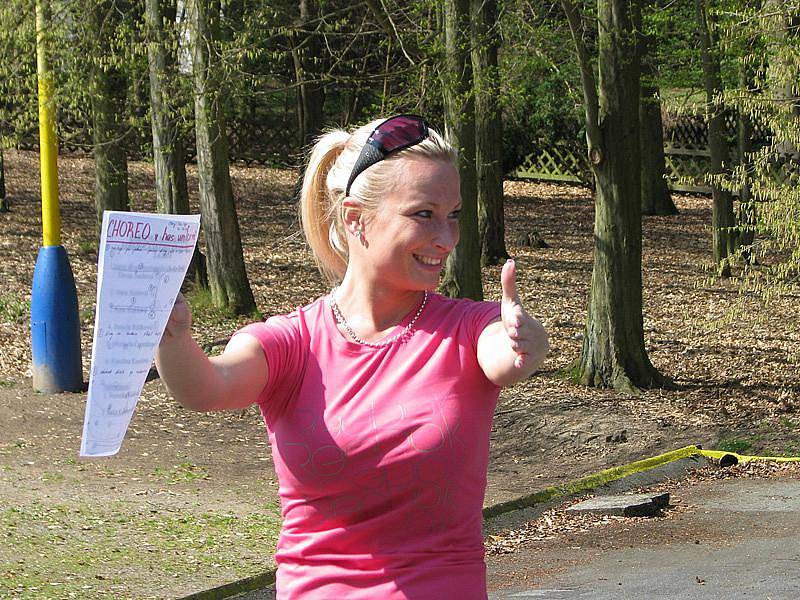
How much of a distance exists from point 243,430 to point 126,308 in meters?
8.91

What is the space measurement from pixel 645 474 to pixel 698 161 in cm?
2555

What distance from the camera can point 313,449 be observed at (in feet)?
8.54

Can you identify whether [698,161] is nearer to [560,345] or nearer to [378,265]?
[560,345]

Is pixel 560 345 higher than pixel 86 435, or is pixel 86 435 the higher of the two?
pixel 86 435

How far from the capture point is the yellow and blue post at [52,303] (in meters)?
11.5

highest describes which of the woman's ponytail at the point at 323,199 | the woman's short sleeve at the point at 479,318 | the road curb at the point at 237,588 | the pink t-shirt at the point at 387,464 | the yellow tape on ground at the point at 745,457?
the woman's ponytail at the point at 323,199

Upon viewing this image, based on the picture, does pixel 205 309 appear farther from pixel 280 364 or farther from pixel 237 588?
pixel 280 364

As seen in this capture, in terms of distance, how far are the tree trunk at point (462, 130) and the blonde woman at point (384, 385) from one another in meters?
9.68

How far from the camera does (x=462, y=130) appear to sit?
13906 millimetres

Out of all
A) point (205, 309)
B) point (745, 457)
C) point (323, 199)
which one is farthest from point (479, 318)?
point (205, 309)

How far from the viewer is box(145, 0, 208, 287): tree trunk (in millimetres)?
13859

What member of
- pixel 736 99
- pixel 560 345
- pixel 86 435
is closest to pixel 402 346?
pixel 86 435

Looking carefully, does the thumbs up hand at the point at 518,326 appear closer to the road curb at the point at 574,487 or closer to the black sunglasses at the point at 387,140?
the black sunglasses at the point at 387,140

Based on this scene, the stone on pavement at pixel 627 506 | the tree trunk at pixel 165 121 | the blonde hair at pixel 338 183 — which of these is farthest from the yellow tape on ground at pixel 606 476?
the blonde hair at pixel 338 183
